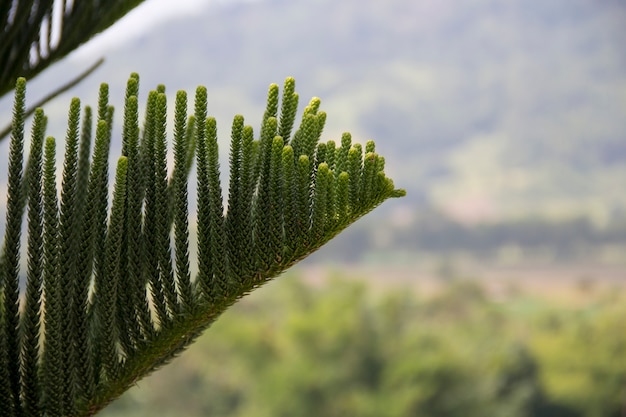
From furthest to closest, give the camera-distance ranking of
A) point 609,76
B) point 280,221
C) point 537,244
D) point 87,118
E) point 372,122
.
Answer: point 609,76 < point 372,122 < point 537,244 < point 87,118 < point 280,221

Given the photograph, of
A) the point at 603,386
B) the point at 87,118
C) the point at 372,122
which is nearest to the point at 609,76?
the point at 372,122

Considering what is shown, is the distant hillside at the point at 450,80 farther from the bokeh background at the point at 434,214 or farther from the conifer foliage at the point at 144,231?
the conifer foliage at the point at 144,231

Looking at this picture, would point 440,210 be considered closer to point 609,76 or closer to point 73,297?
point 609,76

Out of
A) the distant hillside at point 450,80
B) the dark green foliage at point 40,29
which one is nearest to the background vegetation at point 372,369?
the distant hillside at point 450,80

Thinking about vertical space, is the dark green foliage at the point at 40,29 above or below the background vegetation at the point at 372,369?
above

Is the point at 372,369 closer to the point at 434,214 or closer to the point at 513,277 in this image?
the point at 513,277
